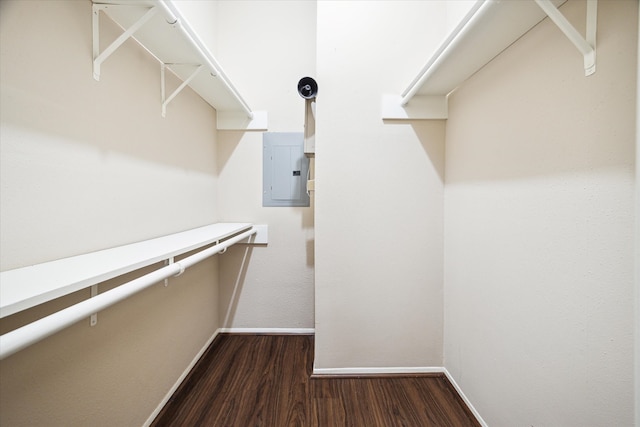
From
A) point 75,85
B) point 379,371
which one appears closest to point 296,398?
point 379,371

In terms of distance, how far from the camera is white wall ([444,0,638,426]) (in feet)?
1.99

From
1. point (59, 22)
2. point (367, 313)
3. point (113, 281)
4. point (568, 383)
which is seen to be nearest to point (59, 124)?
point (59, 22)

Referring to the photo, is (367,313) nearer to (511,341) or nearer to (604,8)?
(511,341)

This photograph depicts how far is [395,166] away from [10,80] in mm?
1486

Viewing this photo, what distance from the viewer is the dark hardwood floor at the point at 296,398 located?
1.12 metres

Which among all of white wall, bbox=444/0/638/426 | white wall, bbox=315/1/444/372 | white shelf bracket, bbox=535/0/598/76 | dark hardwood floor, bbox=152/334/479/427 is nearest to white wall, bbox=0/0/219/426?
dark hardwood floor, bbox=152/334/479/427

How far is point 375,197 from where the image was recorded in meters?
1.42

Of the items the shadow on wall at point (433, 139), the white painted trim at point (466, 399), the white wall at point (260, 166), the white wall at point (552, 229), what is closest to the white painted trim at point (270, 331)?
the white wall at point (260, 166)

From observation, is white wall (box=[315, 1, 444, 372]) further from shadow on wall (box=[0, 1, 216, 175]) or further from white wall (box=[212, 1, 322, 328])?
shadow on wall (box=[0, 1, 216, 175])

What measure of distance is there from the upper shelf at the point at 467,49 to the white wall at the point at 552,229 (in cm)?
6

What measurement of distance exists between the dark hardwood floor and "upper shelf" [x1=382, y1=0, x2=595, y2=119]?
156 centimetres

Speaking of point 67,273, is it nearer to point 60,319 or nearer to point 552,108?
point 60,319

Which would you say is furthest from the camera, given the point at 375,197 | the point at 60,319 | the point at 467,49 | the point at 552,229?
the point at 375,197

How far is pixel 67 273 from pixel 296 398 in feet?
3.89
